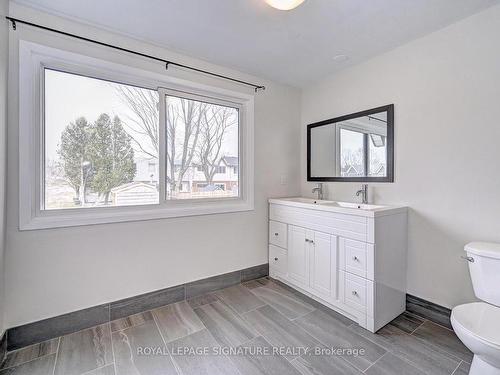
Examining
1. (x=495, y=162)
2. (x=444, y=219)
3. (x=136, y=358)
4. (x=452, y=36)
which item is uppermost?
(x=452, y=36)

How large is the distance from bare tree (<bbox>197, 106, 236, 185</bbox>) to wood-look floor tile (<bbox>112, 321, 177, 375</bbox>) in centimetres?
143

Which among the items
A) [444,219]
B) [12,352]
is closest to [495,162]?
[444,219]

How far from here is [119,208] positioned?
2008mm

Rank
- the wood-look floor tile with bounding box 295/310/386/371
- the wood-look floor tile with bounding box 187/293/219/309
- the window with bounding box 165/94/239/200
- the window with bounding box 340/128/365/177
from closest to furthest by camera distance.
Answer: the wood-look floor tile with bounding box 295/310/386/371 < the wood-look floor tile with bounding box 187/293/219/309 < the window with bounding box 165/94/239/200 < the window with bounding box 340/128/365/177

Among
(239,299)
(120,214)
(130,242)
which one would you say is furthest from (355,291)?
(120,214)

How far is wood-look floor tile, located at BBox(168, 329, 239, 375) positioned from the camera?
4.73 ft

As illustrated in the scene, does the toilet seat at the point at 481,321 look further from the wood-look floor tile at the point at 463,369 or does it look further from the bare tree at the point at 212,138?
the bare tree at the point at 212,138

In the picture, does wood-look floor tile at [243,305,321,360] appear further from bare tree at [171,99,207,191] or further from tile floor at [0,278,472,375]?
bare tree at [171,99,207,191]

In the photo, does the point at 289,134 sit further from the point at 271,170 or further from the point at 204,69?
the point at 204,69

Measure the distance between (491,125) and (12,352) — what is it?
142 inches

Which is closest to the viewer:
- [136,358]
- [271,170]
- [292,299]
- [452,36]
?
[136,358]

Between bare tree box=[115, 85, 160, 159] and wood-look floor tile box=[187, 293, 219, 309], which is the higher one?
bare tree box=[115, 85, 160, 159]

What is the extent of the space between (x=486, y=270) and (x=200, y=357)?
189cm

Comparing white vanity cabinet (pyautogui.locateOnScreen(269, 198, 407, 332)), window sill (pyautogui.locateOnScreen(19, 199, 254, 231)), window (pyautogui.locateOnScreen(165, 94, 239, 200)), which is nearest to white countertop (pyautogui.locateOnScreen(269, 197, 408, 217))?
white vanity cabinet (pyautogui.locateOnScreen(269, 198, 407, 332))
